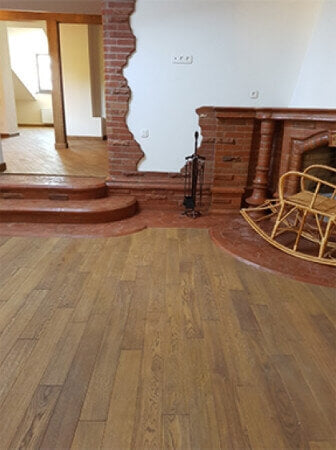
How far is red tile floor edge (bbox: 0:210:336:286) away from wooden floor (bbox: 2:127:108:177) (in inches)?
40.0

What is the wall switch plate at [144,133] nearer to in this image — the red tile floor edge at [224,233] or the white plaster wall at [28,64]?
the red tile floor edge at [224,233]

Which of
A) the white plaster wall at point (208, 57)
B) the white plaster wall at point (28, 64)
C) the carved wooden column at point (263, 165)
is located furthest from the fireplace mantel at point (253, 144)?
the white plaster wall at point (28, 64)

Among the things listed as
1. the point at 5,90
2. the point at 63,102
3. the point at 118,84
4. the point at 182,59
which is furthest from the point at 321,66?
the point at 5,90

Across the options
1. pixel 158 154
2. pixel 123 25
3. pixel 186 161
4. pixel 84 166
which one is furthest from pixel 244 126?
pixel 84 166

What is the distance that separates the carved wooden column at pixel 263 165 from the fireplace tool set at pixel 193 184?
586 millimetres

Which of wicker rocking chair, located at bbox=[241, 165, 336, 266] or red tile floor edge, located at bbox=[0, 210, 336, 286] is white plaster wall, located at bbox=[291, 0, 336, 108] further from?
red tile floor edge, located at bbox=[0, 210, 336, 286]

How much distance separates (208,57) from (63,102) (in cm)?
320

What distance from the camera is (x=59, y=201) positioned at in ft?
12.2

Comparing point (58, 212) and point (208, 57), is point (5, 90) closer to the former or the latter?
point (58, 212)

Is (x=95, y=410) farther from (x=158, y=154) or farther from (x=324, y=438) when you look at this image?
(x=158, y=154)

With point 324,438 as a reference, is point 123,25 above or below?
above

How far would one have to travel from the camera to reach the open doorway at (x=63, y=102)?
4.93 metres

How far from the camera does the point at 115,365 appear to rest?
166 cm

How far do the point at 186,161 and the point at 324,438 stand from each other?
9.93ft
